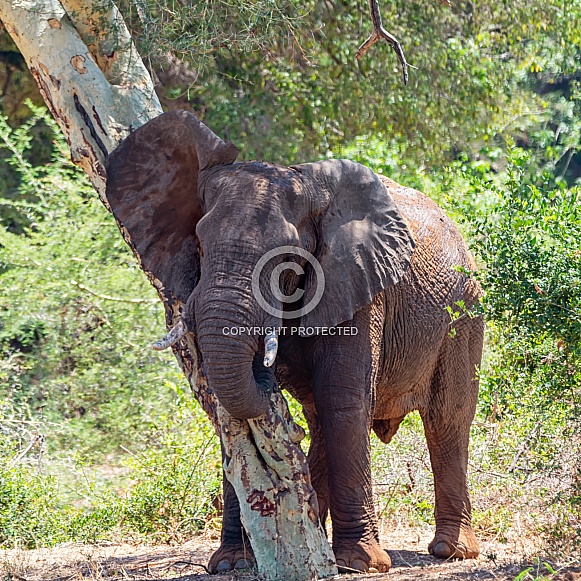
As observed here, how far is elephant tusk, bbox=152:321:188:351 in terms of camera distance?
17.3ft

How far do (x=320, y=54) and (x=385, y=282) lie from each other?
724cm

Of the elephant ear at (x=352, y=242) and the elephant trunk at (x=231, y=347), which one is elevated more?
the elephant ear at (x=352, y=242)

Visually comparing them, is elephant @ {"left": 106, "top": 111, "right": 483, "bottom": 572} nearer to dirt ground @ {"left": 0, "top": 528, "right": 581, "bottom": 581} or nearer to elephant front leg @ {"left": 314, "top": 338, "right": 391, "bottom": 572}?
elephant front leg @ {"left": 314, "top": 338, "right": 391, "bottom": 572}

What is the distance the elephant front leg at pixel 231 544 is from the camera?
6.03m

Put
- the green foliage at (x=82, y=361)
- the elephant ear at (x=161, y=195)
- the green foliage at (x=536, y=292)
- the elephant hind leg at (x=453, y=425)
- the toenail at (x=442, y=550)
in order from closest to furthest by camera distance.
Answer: the green foliage at (x=536, y=292)
the elephant ear at (x=161, y=195)
the toenail at (x=442, y=550)
the elephant hind leg at (x=453, y=425)
the green foliage at (x=82, y=361)

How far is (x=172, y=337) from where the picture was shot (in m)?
5.37

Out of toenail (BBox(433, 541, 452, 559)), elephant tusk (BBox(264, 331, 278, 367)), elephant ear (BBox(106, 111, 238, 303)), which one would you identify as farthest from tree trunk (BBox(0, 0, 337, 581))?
toenail (BBox(433, 541, 452, 559))

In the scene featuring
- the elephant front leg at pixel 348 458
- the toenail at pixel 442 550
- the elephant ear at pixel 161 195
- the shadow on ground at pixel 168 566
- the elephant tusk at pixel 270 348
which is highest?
the elephant ear at pixel 161 195

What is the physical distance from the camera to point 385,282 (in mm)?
→ 6137

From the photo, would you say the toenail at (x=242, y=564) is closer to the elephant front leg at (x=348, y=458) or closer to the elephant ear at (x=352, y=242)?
the elephant front leg at (x=348, y=458)

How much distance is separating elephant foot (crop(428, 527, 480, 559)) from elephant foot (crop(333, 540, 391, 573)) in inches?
45.6

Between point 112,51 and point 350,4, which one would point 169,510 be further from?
point 350,4

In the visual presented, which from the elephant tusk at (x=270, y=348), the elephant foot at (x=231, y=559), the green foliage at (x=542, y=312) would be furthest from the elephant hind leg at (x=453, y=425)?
the elephant tusk at (x=270, y=348)

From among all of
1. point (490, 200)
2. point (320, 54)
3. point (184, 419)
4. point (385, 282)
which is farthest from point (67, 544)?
point (320, 54)
